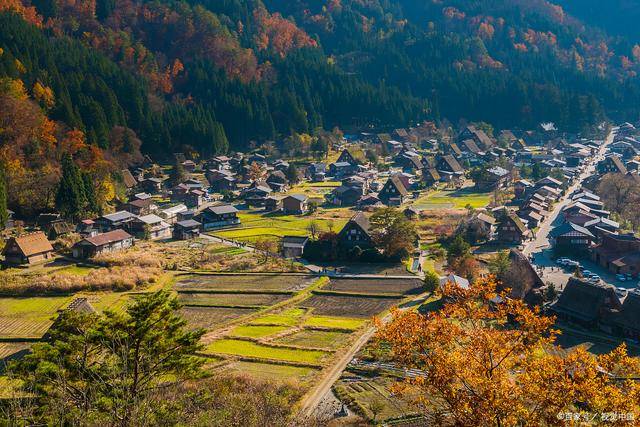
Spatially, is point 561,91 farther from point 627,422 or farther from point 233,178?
point 627,422

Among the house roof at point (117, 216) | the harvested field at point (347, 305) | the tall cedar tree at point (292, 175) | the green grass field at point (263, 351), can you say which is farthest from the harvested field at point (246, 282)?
the tall cedar tree at point (292, 175)

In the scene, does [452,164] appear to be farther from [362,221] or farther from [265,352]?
[265,352]

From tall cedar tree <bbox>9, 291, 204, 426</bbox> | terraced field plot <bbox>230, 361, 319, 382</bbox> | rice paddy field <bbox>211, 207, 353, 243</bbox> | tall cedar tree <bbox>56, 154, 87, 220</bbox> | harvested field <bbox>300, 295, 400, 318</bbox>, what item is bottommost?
rice paddy field <bbox>211, 207, 353, 243</bbox>

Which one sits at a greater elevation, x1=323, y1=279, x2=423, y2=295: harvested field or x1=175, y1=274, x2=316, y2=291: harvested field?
x1=175, y1=274, x2=316, y2=291: harvested field

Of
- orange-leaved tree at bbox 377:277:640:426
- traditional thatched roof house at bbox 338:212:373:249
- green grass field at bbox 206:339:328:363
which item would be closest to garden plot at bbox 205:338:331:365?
green grass field at bbox 206:339:328:363

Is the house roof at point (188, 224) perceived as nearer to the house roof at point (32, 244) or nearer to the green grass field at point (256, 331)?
the house roof at point (32, 244)

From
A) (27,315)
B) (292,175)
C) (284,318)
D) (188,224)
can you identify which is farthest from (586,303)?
(292,175)

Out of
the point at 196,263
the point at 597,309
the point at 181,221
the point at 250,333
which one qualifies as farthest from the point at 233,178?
the point at 597,309

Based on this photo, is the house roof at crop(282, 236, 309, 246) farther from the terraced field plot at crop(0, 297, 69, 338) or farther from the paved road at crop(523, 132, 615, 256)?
the paved road at crop(523, 132, 615, 256)

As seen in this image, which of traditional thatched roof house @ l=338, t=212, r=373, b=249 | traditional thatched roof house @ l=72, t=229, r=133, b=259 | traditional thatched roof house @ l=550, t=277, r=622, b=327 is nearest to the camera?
traditional thatched roof house @ l=550, t=277, r=622, b=327
